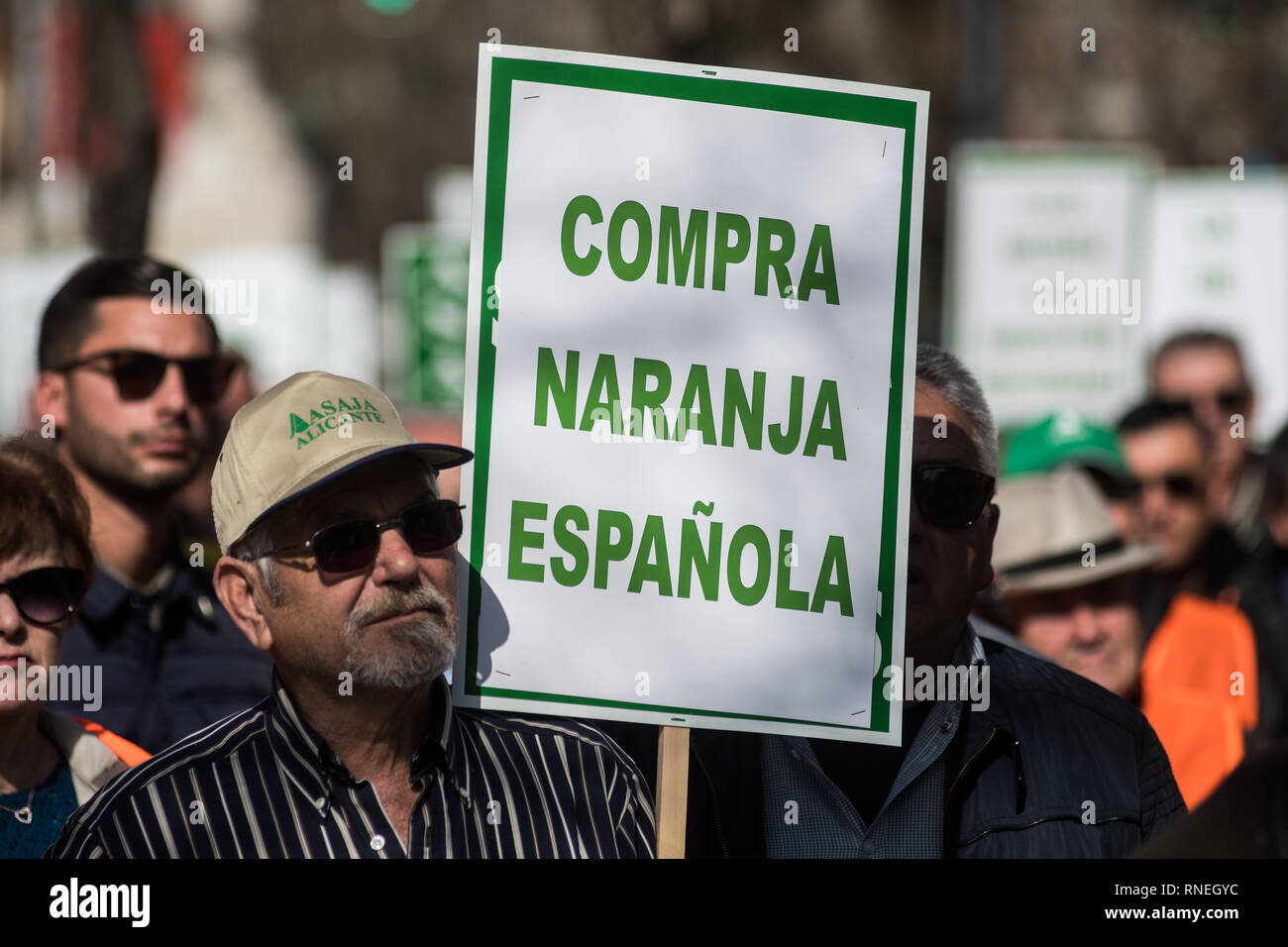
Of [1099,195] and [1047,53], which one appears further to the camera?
[1047,53]

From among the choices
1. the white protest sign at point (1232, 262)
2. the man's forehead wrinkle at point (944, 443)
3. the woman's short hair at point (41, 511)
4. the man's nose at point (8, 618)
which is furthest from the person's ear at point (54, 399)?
the white protest sign at point (1232, 262)

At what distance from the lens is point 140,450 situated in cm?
Result: 426

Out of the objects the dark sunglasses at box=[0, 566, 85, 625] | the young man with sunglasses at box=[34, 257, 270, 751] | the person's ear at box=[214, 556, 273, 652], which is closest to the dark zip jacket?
the person's ear at box=[214, 556, 273, 652]

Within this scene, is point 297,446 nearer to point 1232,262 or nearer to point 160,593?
point 160,593

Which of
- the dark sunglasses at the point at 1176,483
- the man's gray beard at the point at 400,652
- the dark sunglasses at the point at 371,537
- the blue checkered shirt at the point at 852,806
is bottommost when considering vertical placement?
the blue checkered shirt at the point at 852,806

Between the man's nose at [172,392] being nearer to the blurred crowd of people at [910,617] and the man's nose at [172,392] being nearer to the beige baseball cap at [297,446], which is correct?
the blurred crowd of people at [910,617]

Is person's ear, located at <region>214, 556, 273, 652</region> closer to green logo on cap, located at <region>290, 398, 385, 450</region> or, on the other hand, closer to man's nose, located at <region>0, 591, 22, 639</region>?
green logo on cap, located at <region>290, 398, 385, 450</region>

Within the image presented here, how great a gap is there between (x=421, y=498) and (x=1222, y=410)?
529cm

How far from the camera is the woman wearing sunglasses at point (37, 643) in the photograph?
3.13m

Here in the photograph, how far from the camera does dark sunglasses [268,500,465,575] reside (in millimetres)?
2945

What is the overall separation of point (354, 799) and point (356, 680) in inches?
7.5
